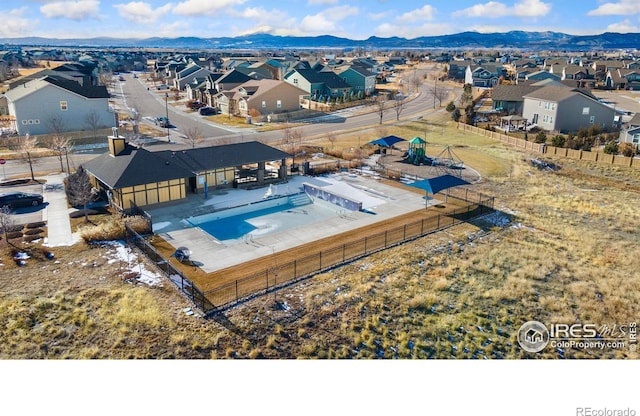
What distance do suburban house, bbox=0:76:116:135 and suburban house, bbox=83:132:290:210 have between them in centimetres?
2650

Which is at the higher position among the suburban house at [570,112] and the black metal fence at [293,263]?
the suburban house at [570,112]

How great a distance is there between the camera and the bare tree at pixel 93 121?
61.2m

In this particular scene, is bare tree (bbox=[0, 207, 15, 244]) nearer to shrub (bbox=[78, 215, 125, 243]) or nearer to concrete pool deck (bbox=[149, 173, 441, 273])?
shrub (bbox=[78, 215, 125, 243])

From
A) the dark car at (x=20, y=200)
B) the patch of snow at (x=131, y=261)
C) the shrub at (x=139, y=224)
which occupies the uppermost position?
the dark car at (x=20, y=200)

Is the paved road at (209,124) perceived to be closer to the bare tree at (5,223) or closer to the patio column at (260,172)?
the patio column at (260,172)

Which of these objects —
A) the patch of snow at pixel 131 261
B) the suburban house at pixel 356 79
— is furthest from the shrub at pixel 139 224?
the suburban house at pixel 356 79

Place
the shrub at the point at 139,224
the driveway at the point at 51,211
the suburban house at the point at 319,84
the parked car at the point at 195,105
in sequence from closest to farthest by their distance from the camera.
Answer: the driveway at the point at 51,211 < the shrub at the point at 139,224 < the parked car at the point at 195,105 < the suburban house at the point at 319,84

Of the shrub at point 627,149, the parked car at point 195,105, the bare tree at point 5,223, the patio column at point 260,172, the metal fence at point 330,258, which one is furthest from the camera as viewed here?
the parked car at point 195,105

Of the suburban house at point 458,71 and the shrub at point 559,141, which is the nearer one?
the shrub at point 559,141

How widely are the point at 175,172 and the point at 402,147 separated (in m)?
32.5

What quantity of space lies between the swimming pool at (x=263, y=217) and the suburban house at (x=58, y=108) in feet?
112

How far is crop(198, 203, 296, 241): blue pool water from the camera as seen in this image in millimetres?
31844

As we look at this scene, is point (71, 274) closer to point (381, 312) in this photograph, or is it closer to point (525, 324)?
point (381, 312)

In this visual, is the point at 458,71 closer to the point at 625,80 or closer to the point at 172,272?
the point at 625,80
